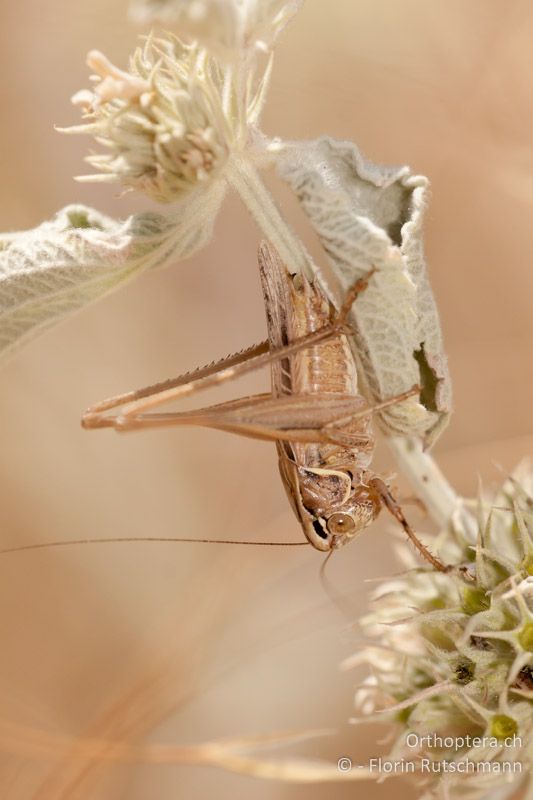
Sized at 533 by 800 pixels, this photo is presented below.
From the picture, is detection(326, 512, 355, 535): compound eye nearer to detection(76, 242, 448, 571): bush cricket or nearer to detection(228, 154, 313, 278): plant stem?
detection(76, 242, 448, 571): bush cricket

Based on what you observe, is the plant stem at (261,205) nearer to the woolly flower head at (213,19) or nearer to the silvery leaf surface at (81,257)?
the silvery leaf surface at (81,257)

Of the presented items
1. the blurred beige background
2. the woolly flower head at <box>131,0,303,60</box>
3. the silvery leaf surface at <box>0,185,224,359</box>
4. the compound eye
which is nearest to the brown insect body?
the compound eye

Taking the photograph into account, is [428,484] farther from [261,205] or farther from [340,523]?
[261,205]

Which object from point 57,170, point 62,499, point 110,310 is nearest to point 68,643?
point 62,499

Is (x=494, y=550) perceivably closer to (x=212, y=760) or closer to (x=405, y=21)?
(x=212, y=760)

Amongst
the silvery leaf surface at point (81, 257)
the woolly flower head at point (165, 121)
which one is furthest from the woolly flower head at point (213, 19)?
the silvery leaf surface at point (81, 257)

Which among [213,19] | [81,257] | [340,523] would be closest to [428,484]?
[340,523]
